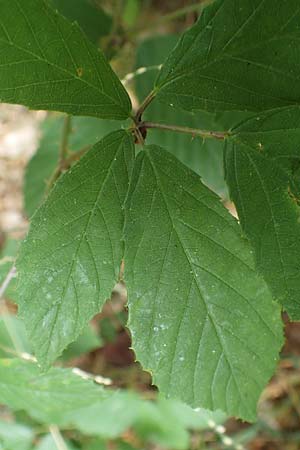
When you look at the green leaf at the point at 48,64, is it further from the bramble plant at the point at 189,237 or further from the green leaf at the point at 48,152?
the green leaf at the point at 48,152

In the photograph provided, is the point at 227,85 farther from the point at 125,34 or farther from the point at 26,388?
the point at 125,34

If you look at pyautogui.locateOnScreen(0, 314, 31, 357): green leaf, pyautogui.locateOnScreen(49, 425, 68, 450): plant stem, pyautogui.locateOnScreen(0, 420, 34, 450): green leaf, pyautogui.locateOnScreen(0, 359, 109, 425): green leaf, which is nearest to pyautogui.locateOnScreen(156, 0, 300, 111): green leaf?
pyautogui.locateOnScreen(0, 359, 109, 425): green leaf

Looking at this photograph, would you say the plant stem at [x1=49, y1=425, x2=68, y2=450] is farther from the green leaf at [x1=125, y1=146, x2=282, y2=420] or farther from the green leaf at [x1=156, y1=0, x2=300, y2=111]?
the green leaf at [x1=156, y1=0, x2=300, y2=111]

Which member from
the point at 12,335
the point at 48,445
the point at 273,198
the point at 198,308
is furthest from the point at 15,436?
the point at 273,198

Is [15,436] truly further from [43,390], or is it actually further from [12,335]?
[12,335]

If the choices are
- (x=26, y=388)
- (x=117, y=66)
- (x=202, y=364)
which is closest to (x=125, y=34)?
(x=117, y=66)

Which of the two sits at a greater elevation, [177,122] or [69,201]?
[177,122]
